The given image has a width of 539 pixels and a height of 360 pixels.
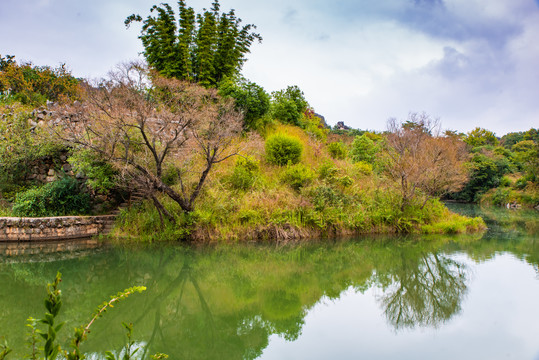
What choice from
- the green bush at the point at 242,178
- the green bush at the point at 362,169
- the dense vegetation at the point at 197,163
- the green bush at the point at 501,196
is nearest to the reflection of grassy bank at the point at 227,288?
the dense vegetation at the point at 197,163

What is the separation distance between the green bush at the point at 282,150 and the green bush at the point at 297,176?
94 centimetres

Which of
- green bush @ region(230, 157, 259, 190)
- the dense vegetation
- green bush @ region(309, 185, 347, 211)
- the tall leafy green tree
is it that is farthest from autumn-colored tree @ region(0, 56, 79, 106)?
green bush @ region(309, 185, 347, 211)

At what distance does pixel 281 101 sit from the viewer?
1848cm

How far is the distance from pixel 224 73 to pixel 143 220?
962 centimetres

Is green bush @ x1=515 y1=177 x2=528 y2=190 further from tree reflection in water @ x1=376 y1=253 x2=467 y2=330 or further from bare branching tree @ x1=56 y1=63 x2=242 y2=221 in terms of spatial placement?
bare branching tree @ x1=56 y1=63 x2=242 y2=221

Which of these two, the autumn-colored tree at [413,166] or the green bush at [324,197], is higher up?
the autumn-colored tree at [413,166]

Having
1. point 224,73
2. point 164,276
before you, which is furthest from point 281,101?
point 164,276

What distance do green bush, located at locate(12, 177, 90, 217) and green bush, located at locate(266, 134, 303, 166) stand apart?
6976 millimetres

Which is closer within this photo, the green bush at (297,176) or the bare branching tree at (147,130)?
the bare branching tree at (147,130)

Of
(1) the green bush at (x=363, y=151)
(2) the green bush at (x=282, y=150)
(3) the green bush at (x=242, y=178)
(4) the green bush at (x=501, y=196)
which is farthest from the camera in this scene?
(4) the green bush at (x=501, y=196)

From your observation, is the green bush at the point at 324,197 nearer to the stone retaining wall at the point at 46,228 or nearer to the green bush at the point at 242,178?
the green bush at the point at 242,178

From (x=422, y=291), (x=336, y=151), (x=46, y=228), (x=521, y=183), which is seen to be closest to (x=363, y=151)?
(x=336, y=151)

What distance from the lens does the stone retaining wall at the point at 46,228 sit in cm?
1063

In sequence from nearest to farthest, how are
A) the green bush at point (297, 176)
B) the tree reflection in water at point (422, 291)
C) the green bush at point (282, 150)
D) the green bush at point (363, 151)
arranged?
1. the tree reflection in water at point (422, 291)
2. the green bush at point (297, 176)
3. the green bush at point (282, 150)
4. the green bush at point (363, 151)
